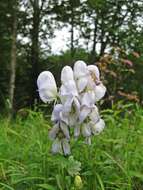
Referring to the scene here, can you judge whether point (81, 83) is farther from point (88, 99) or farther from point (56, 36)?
point (56, 36)

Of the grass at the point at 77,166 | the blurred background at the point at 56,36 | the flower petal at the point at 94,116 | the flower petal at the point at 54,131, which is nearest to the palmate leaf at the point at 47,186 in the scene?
the grass at the point at 77,166

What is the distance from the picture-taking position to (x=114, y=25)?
23781 millimetres

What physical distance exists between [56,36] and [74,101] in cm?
1979

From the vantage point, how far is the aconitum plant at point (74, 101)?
2627 millimetres

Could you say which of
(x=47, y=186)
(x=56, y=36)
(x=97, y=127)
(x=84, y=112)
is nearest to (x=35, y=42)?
(x=56, y=36)

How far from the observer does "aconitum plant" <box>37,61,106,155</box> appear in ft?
8.62

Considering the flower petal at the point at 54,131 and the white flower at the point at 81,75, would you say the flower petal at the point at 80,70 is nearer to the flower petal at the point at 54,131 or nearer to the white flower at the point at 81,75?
the white flower at the point at 81,75

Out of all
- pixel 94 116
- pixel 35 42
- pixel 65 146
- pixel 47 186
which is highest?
pixel 94 116

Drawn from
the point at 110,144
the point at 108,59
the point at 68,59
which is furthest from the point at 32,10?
the point at 110,144

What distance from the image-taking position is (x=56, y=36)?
73.1 feet

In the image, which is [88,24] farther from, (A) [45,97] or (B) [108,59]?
(A) [45,97]

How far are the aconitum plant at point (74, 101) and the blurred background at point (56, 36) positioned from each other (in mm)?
16146

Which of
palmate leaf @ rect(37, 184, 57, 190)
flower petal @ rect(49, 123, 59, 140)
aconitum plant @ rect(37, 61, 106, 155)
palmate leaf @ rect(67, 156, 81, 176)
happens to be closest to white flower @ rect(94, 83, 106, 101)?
aconitum plant @ rect(37, 61, 106, 155)

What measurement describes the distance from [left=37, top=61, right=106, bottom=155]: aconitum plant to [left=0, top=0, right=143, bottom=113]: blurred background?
16146 millimetres
